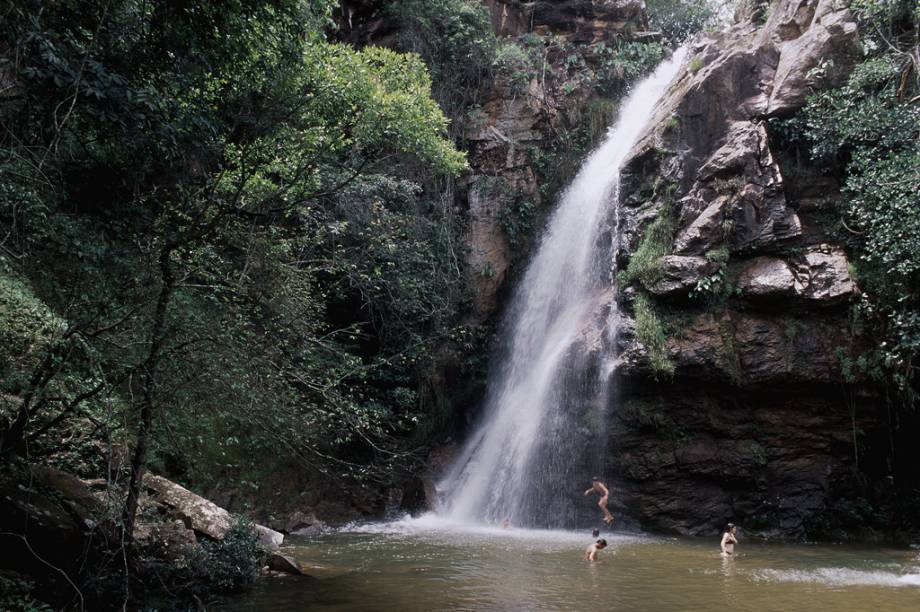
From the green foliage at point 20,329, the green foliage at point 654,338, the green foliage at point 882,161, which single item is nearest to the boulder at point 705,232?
the green foliage at point 654,338

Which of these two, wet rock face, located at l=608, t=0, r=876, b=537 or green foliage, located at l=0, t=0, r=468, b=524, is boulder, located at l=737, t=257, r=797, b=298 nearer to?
wet rock face, located at l=608, t=0, r=876, b=537

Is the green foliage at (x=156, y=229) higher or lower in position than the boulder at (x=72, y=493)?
higher

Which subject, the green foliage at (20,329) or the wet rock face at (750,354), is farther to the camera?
the wet rock face at (750,354)

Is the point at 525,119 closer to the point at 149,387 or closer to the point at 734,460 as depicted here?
the point at 734,460

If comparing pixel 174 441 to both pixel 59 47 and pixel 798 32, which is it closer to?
pixel 59 47

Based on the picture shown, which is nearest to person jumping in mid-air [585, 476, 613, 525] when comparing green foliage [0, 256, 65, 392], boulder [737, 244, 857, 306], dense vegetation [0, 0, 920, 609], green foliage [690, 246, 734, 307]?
dense vegetation [0, 0, 920, 609]

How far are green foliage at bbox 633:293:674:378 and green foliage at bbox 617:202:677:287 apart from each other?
0.72 meters

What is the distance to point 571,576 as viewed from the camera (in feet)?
30.0

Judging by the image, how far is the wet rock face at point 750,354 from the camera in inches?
544

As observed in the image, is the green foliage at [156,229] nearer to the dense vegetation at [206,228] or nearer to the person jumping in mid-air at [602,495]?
the dense vegetation at [206,228]

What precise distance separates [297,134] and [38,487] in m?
5.54

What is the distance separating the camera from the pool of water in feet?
25.3

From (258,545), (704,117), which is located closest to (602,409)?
(704,117)

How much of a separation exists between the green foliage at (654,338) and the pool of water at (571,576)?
11.3 ft
